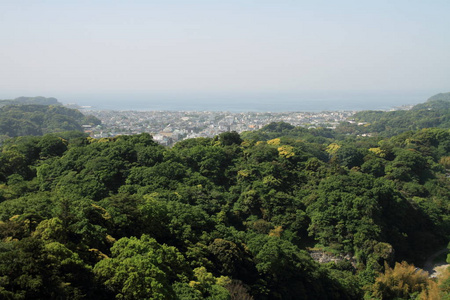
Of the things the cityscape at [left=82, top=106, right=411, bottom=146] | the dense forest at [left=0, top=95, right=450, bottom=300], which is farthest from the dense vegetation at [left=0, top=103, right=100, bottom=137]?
the dense forest at [left=0, top=95, right=450, bottom=300]

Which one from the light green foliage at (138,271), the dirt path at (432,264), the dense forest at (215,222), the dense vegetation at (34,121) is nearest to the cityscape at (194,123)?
the dense vegetation at (34,121)

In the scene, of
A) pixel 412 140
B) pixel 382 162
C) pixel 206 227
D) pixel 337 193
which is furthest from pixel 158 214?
pixel 412 140

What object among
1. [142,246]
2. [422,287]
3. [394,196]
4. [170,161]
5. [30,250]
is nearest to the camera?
[30,250]

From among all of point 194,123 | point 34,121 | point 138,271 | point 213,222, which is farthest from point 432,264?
point 194,123

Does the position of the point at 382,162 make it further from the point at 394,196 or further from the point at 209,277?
the point at 209,277

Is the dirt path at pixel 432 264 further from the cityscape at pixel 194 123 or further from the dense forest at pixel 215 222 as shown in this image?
the cityscape at pixel 194 123

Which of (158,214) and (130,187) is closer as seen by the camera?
(158,214)

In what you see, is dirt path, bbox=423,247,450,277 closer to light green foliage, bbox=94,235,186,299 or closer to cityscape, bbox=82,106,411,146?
light green foliage, bbox=94,235,186,299
